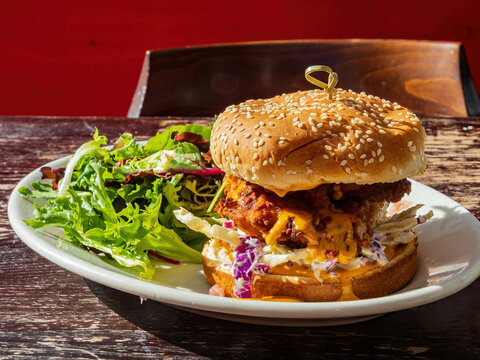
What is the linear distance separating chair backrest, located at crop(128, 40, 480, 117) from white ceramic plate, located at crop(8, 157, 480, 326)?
49.9 inches

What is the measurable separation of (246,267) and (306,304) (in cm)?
32

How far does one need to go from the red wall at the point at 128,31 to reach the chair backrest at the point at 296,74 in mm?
1617

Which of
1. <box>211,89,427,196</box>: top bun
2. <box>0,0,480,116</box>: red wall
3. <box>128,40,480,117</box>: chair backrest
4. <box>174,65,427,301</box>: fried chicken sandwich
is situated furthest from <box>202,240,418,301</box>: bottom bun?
<box>0,0,480,116</box>: red wall

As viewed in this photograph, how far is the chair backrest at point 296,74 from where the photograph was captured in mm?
3207

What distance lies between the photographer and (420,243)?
184cm

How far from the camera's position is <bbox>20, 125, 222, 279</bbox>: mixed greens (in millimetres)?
1754

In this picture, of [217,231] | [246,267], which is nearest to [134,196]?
[217,231]

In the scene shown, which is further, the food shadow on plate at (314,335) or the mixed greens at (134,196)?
the mixed greens at (134,196)

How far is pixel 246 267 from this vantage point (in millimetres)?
1586

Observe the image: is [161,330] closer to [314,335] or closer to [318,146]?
[314,335]

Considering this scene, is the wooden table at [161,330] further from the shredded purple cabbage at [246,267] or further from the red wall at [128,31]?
the red wall at [128,31]

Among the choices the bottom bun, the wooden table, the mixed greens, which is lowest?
the wooden table

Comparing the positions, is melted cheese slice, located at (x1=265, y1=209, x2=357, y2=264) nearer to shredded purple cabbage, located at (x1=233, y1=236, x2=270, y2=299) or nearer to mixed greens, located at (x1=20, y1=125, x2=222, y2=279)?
shredded purple cabbage, located at (x1=233, y1=236, x2=270, y2=299)

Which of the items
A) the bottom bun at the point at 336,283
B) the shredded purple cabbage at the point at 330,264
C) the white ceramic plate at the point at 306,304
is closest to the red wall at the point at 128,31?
the white ceramic plate at the point at 306,304
